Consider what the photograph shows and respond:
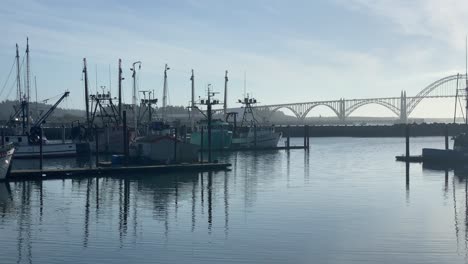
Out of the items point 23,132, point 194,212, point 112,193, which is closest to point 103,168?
point 112,193

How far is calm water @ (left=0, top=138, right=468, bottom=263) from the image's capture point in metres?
22.4

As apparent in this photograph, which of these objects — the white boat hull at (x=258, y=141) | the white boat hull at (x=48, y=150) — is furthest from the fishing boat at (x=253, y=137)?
the white boat hull at (x=48, y=150)

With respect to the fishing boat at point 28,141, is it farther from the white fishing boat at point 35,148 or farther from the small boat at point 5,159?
the small boat at point 5,159

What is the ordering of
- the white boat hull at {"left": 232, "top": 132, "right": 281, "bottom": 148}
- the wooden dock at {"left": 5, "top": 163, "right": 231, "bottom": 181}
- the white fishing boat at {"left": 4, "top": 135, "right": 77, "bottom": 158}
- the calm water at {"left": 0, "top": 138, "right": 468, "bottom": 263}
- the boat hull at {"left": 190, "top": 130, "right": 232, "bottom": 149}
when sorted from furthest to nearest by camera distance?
the white boat hull at {"left": 232, "top": 132, "right": 281, "bottom": 148} < the boat hull at {"left": 190, "top": 130, "right": 232, "bottom": 149} < the white fishing boat at {"left": 4, "top": 135, "right": 77, "bottom": 158} < the wooden dock at {"left": 5, "top": 163, "right": 231, "bottom": 181} < the calm water at {"left": 0, "top": 138, "right": 468, "bottom": 263}

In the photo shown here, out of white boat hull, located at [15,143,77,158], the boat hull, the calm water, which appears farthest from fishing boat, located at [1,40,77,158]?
the calm water

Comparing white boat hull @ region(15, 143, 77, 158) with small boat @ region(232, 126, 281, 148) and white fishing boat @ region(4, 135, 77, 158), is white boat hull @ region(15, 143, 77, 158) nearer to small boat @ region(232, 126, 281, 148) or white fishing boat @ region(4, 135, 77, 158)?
white fishing boat @ region(4, 135, 77, 158)

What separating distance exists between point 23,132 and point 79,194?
113 feet

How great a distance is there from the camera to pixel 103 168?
46.8 m

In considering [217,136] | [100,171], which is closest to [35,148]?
[217,136]

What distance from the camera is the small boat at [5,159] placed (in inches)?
1636

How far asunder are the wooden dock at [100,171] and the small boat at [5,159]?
46cm

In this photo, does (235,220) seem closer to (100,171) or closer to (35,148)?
(100,171)

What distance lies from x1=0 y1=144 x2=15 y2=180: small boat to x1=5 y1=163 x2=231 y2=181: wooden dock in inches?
18.1

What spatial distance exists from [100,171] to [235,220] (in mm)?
19530
